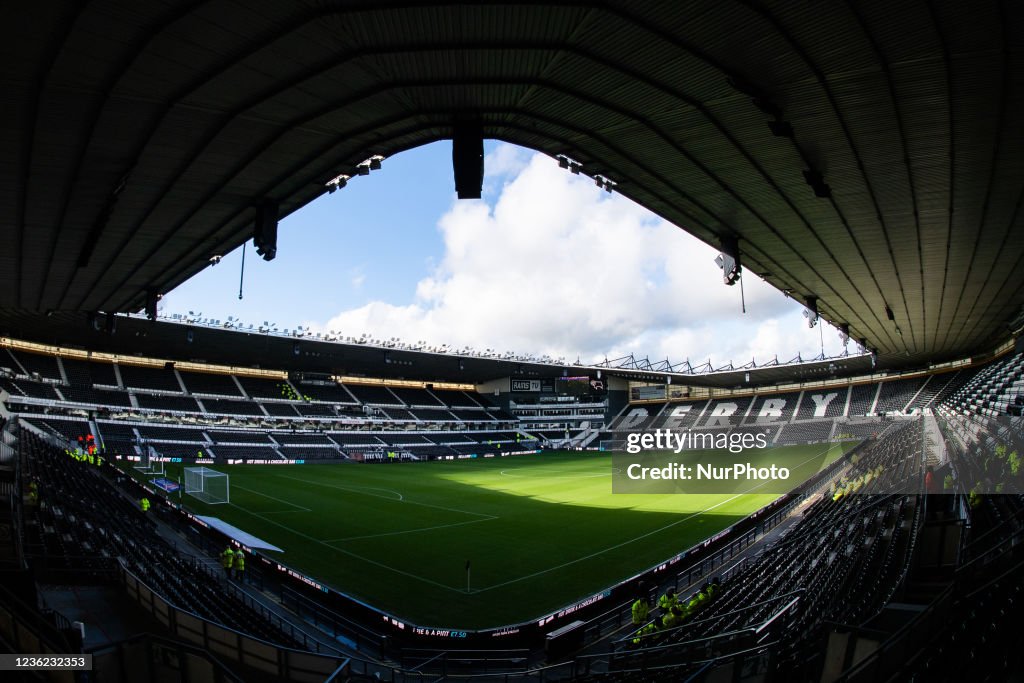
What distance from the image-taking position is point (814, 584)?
33.4ft

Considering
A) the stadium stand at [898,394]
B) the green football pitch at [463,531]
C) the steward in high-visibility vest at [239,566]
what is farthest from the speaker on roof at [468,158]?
the stadium stand at [898,394]

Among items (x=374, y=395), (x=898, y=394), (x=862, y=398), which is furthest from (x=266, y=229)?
(x=862, y=398)

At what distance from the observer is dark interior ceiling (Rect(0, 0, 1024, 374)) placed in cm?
773

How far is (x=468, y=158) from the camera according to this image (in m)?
10.7

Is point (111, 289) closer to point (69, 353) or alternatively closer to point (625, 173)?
point (625, 173)

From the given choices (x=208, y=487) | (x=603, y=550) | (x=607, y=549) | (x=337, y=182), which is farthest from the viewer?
(x=208, y=487)

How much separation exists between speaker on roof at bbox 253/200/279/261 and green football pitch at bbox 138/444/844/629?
31.4ft

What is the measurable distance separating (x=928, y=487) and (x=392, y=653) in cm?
1456

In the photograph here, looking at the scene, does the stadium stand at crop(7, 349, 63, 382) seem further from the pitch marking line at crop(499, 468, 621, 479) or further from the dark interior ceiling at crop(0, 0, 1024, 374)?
the pitch marking line at crop(499, 468, 621, 479)

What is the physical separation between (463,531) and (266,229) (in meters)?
15.0

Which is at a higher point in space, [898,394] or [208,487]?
[898,394]

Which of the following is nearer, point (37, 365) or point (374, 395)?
point (37, 365)

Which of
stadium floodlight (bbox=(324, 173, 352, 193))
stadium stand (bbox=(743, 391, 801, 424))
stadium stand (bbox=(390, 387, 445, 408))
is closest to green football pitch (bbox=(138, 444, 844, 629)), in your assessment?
stadium floodlight (bbox=(324, 173, 352, 193))

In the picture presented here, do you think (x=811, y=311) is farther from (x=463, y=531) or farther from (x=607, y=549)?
(x=463, y=531)
